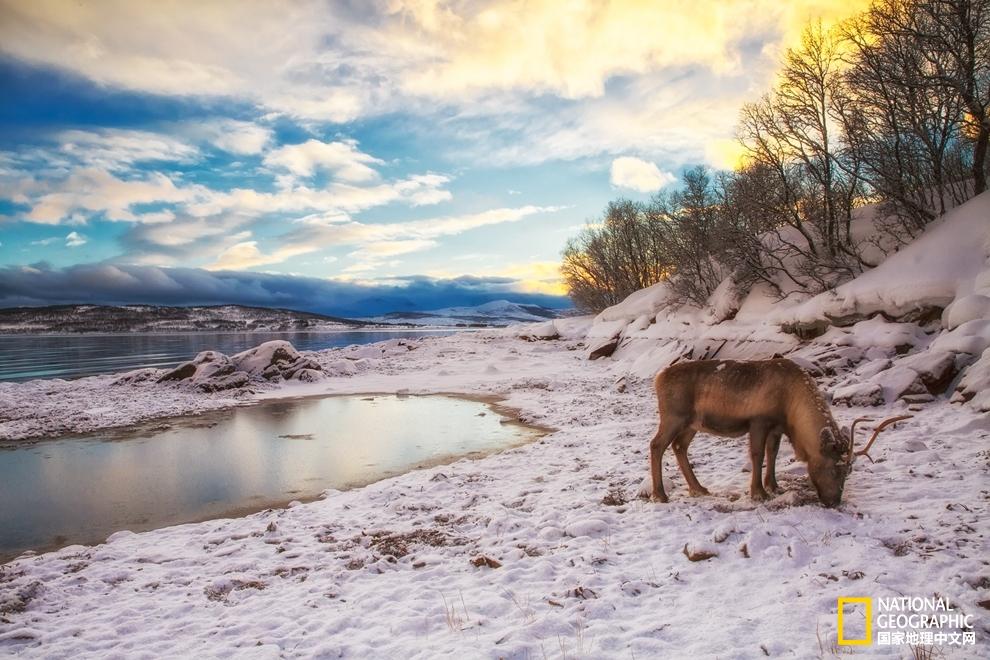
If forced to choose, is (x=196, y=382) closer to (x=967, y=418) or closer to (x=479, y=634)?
(x=479, y=634)

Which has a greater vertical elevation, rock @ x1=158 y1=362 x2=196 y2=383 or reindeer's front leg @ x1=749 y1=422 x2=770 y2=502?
reindeer's front leg @ x1=749 y1=422 x2=770 y2=502

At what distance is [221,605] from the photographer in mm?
5367

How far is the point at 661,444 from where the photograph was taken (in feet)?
23.4

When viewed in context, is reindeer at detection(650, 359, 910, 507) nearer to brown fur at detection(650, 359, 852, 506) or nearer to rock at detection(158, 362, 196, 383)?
brown fur at detection(650, 359, 852, 506)

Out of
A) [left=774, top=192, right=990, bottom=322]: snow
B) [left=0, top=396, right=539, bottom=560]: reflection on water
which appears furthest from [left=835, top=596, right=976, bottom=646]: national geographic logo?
[left=774, top=192, right=990, bottom=322]: snow

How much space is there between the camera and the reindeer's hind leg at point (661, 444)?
710cm

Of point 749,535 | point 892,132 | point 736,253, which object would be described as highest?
point 892,132

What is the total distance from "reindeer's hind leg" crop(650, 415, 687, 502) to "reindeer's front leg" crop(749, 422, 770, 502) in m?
0.87

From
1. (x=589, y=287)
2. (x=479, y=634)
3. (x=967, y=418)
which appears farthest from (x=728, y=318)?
(x=589, y=287)

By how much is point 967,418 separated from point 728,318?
1773 centimetres

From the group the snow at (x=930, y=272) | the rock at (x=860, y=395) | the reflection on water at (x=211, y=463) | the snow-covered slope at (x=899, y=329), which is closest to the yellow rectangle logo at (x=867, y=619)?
the snow-covered slope at (x=899, y=329)

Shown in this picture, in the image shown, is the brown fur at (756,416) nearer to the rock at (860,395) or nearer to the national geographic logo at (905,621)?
the national geographic logo at (905,621)

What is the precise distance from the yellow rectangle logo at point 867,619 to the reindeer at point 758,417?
199cm

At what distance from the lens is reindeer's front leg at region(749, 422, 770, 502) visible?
21.2 feet
